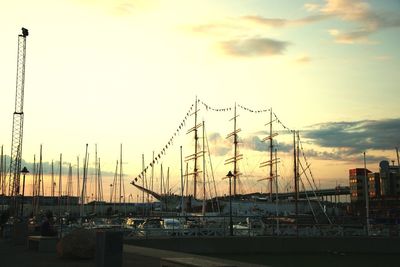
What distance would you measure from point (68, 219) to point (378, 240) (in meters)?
30.6

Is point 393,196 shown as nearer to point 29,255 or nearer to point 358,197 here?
point 358,197

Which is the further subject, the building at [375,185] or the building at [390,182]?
the building at [375,185]

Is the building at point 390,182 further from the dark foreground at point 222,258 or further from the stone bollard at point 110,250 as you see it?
the stone bollard at point 110,250

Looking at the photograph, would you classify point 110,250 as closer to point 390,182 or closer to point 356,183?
point 390,182

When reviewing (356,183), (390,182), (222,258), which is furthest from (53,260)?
(356,183)

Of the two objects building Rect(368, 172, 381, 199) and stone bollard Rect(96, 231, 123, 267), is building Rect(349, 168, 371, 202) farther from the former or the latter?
stone bollard Rect(96, 231, 123, 267)

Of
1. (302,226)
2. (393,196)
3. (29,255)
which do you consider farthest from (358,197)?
(29,255)

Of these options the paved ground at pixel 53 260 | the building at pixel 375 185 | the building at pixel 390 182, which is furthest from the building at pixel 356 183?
the paved ground at pixel 53 260

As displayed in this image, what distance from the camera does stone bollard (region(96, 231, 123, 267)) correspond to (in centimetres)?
1573

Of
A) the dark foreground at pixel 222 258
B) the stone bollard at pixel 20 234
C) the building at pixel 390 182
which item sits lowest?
the dark foreground at pixel 222 258

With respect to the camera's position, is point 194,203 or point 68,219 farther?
point 194,203

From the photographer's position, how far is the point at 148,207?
121 meters

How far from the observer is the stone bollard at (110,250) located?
15.7 meters

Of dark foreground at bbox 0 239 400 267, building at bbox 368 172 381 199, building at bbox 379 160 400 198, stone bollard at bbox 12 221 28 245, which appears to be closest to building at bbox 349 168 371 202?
building at bbox 368 172 381 199
